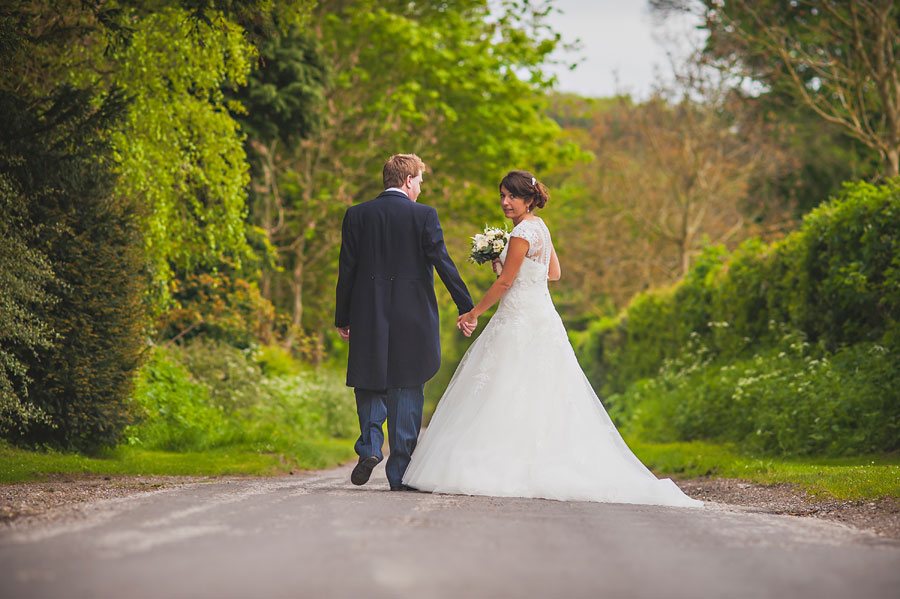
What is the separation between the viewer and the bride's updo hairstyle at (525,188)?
840 cm

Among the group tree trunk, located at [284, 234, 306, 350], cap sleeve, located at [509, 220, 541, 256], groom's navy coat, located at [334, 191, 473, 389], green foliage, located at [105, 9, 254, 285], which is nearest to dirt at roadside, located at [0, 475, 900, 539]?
groom's navy coat, located at [334, 191, 473, 389]

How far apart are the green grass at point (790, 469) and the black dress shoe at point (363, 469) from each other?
3.71 meters

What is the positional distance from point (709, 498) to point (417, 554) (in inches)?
→ 221

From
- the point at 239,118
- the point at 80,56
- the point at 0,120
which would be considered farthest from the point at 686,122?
the point at 0,120

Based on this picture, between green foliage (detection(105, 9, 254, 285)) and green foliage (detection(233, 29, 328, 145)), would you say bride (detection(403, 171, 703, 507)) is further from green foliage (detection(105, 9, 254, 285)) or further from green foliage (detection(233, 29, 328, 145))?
green foliage (detection(233, 29, 328, 145))

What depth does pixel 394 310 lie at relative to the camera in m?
7.91

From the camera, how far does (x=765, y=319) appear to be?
16047 mm

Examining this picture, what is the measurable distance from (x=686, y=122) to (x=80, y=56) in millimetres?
23520

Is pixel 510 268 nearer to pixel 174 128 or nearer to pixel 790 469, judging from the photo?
pixel 790 469

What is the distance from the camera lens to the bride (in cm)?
728

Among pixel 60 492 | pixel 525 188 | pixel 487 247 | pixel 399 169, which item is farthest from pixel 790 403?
pixel 60 492

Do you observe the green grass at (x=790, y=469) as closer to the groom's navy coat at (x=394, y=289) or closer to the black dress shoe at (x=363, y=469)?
the groom's navy coat at (x=394, y=289)

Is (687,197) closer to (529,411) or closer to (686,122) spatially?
(686,122)

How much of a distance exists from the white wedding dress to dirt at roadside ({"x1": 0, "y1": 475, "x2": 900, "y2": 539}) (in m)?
1.12
